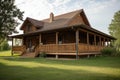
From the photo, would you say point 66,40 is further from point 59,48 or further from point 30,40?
point 30,40

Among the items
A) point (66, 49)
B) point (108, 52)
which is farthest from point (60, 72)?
point (108, 52)

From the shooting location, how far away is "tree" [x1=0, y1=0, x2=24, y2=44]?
9258 millimetres

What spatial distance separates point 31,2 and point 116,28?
1685 inches

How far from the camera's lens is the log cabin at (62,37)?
1811 centimetres

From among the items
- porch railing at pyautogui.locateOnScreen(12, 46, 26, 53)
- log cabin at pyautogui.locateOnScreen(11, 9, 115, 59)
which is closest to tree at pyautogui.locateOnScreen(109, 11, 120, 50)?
log cabin at pyautogui.locateOnScreen(11, 9, 115, 59)

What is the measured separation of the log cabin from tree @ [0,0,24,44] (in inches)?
299

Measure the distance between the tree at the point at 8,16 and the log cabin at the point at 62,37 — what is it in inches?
299

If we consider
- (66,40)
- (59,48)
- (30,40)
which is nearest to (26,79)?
(59,48)

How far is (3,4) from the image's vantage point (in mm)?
9273

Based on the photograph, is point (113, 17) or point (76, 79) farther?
point (113, 17)

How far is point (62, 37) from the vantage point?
23328 millimetres

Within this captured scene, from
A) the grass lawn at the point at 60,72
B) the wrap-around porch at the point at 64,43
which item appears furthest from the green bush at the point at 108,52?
the grass lawn at the point at 60,72

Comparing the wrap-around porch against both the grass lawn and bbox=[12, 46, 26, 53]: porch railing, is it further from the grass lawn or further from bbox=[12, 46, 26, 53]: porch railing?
the grass lawn

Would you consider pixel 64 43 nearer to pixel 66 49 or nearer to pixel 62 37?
pixel 62 37
